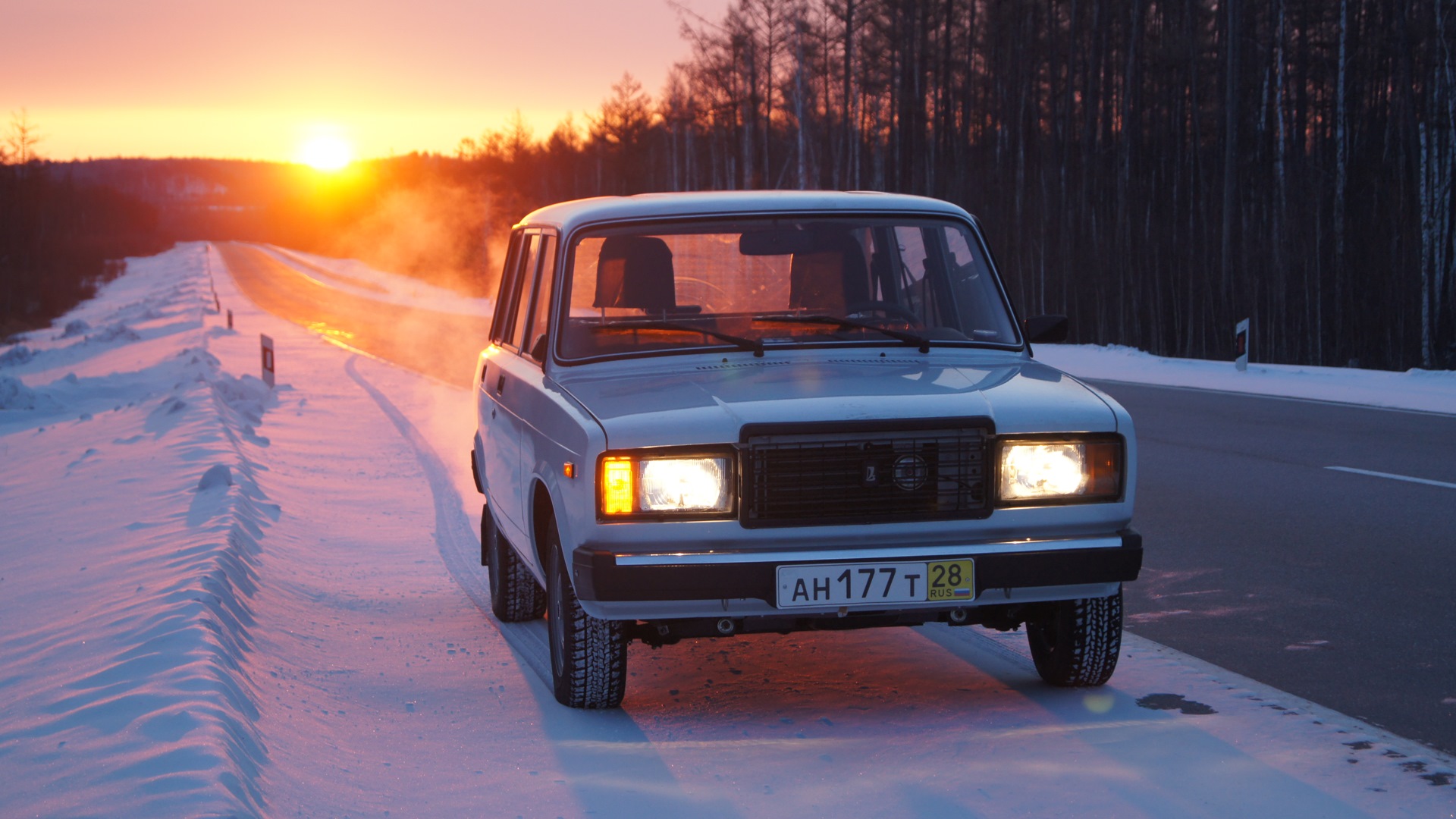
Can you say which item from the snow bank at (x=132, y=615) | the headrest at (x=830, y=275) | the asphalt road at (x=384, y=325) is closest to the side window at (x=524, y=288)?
the asphalt road at (x=384, y=325)

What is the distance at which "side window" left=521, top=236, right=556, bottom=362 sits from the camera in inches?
207

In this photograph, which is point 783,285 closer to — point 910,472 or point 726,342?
point 726,342

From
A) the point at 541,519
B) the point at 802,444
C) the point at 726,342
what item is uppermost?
the point at 726,342

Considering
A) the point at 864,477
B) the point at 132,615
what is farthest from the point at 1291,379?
the point at 132,615

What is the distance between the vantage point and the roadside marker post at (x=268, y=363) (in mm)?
18656

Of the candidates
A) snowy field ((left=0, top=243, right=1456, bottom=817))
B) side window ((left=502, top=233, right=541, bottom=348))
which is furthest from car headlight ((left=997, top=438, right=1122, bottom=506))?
side window ((left=502, top=233, right=541, bottom=348))

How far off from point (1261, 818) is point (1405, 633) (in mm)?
2607

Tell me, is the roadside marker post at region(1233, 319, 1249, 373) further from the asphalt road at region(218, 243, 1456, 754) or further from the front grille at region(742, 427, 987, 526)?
the front grille at region(742, 427, 987, 526)

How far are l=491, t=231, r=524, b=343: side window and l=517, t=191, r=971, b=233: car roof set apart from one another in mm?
977

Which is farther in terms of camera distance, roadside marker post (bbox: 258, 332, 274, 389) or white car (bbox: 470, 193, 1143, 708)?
roadside marker post (bbox: 258, 332, 274, 389)

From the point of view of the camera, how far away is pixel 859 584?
3893 mm

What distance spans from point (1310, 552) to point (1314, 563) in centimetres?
29

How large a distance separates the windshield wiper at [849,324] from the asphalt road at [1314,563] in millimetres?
1771

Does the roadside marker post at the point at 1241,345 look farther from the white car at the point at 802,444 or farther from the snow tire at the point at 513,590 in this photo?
the snow tire at the point at 513,590
